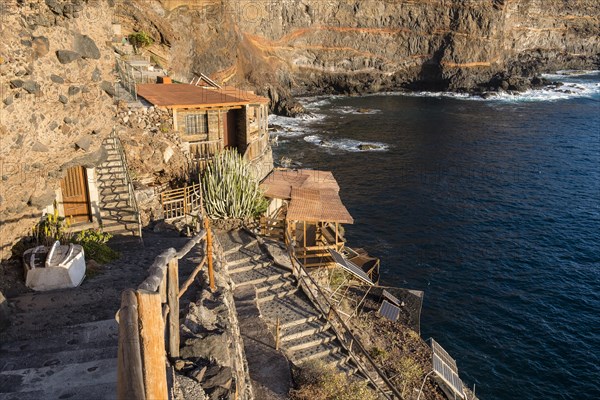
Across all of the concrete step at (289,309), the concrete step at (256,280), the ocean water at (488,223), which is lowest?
the ocean water at (488,223)

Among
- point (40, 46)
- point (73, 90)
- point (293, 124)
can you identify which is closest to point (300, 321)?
point (73, 90)

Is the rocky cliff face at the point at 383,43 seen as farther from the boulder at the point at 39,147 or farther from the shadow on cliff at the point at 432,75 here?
the boulder at the point at 39,147

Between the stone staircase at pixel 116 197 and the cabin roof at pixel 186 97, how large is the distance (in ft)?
26.0

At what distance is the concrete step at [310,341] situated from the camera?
15227 mm

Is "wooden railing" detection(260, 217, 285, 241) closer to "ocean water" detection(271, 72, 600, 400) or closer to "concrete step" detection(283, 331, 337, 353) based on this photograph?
"concrete step" detection(283, 331, 337, 353)

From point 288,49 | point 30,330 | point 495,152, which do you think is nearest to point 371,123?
point 495,152

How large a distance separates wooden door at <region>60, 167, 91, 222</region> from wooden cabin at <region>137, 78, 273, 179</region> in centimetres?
1077

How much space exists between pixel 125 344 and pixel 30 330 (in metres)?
5.16

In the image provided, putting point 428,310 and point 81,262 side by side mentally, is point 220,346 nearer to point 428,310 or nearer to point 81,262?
point 81,262

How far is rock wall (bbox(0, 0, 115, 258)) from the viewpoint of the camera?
9.12 meters

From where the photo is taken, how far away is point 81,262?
419 inches

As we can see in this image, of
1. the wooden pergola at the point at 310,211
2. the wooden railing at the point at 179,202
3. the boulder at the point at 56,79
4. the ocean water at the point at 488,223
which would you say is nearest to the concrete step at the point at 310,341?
the wooden pergola at the point at 310,211

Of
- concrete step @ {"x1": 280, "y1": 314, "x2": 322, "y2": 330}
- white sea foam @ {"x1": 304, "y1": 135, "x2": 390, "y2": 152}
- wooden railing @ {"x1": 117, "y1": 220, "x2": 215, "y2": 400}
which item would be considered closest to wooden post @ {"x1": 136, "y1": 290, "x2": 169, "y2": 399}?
wooden railing @ {"x1": 117, "y1": 220, "x2": 215, "y2": 400}

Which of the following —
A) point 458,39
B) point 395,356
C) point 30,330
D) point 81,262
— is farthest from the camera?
point 458,39
